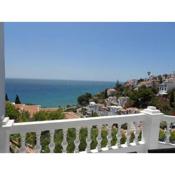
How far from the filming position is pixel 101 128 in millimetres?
3475

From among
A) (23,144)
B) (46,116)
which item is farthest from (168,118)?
(23,144)

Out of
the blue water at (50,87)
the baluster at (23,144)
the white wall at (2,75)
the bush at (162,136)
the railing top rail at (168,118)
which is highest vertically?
the white wall at (2,75)

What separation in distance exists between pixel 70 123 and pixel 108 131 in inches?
22.0

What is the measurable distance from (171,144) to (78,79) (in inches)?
601

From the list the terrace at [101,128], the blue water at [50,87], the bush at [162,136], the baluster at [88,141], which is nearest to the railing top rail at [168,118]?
the terrace at [101,128]

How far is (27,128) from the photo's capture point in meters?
2.97

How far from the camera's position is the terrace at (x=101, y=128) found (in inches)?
106

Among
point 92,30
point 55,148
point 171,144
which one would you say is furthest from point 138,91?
point 92,30

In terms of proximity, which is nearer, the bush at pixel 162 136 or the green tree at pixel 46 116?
the bush at pixel 162 136

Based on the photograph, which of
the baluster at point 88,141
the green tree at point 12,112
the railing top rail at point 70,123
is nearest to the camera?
the railing top rail at point 70,123

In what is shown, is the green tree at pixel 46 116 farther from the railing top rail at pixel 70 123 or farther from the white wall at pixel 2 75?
the white wall at pixel 2 75

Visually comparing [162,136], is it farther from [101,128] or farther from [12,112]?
[12,112]

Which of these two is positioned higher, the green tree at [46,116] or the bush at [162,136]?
the green tree at [46,116]
